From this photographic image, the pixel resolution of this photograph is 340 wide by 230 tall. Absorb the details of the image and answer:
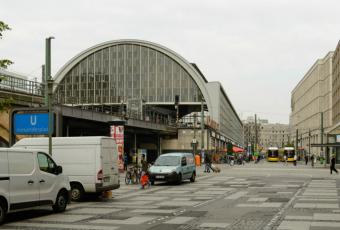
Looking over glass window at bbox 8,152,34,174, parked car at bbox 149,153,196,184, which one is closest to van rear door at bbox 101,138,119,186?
glass window at bbox 8,152,34,174

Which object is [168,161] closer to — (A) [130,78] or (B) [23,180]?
(B) [23,180]

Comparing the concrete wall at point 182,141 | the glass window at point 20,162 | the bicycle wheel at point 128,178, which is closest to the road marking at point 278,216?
the glass window at point 20,162

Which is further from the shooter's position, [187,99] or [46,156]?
[187,99]

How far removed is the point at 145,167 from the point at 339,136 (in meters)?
41.3

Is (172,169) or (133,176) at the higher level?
(172,169)

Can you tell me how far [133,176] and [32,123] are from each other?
8.77m

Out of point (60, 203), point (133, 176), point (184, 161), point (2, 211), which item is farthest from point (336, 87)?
point (2, 211)

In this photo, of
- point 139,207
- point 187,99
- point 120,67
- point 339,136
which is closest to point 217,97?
point 187,99

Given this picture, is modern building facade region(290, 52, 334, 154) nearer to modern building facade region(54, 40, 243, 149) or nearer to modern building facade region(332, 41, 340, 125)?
modern building facade region(332, 41, 340, 125)

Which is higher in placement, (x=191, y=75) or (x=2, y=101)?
(x=191, y=75)

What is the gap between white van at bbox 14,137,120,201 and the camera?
19.3 m

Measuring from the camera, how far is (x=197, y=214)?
15.3m

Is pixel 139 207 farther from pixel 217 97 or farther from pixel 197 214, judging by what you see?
pixel 217 97

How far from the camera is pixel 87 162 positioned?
64.1ft
